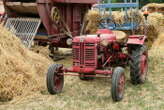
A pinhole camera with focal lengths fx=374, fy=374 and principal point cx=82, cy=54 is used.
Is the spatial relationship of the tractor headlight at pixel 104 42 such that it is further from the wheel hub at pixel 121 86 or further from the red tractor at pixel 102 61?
the wheel hub at pixel 121 86

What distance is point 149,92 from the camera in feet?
24.8

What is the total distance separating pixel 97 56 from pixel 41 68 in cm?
183

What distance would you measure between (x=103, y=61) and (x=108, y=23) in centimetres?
299

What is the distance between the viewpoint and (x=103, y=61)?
25.4ft

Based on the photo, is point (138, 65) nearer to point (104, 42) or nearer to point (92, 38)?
point (104, 42)

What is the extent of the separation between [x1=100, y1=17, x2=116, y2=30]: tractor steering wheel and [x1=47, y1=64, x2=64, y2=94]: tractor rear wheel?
3022mm

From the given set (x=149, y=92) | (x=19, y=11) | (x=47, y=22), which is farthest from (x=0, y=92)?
(x=19, y=11)

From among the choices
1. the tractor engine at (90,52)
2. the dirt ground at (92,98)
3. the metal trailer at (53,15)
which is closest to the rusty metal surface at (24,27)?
the metal trailer at (53,15)

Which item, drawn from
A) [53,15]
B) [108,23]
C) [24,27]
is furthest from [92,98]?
[24,27]

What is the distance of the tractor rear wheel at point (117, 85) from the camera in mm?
6695

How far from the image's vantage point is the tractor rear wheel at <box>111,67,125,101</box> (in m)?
6.70

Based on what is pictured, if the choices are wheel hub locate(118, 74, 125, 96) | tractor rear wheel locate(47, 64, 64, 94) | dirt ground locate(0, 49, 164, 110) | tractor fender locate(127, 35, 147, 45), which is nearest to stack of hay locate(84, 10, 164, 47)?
tractor fender locate(127, 35, 147, 45)

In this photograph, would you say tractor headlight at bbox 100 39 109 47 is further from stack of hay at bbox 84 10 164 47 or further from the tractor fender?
stack of hay at bbox 84 10 164 47

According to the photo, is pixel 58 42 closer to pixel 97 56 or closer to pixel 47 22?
pixel 47 22
